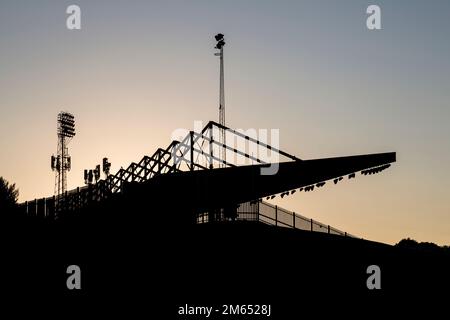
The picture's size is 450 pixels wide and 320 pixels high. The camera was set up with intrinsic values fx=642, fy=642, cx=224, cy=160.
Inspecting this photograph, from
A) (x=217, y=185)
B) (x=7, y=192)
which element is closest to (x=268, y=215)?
(x=217, y=185)

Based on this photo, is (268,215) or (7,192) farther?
(7,192)

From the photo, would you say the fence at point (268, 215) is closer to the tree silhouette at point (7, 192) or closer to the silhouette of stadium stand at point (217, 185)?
the silhouette of stadium stand at point (217, 185)

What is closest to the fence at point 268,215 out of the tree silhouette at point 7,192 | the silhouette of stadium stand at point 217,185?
the silhouette of stadium stand at point 217,185

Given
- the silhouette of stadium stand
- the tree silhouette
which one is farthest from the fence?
the tree silhouette

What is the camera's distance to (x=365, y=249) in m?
36.9

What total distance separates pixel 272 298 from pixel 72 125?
47.8 m

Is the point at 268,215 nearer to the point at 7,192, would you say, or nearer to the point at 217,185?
the point at 217,185

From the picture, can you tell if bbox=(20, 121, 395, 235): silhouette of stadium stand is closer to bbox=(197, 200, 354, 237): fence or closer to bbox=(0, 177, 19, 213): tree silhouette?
bbox=(197, 200, 354, 237): fence

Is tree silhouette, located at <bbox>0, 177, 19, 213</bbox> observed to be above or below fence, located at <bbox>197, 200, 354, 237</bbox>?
above

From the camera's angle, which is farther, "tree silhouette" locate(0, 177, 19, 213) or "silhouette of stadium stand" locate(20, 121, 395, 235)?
"tree silhouette" locate(0, 177, 19, 213)

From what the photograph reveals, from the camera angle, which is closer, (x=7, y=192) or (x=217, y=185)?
(x=217, y=185)
